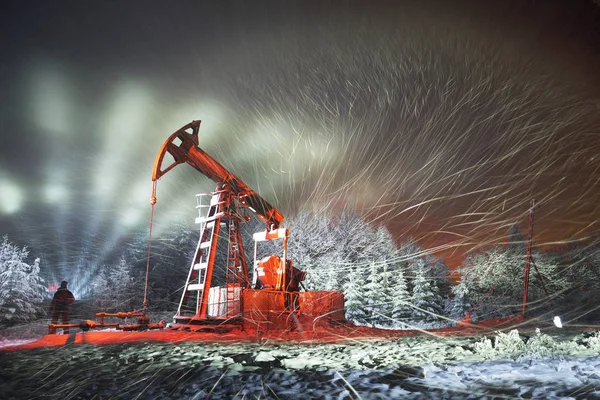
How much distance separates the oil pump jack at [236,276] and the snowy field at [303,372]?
5226 millimetres

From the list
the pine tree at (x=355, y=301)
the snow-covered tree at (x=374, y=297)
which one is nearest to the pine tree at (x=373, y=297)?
the snow-covered tree at (x=374, y=297)

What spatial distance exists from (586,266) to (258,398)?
33.9 metres

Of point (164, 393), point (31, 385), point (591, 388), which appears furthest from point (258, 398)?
point (591, 388)

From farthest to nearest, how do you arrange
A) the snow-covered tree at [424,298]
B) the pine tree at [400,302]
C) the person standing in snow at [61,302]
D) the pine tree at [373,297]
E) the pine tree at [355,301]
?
the snow-covered tree at [424,298]
the pine tree at [400,302]
the pine tree at [355,301]
the pine tree at [373,297]
the person standing in snow at [61,302]

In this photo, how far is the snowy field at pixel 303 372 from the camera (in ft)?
22.5

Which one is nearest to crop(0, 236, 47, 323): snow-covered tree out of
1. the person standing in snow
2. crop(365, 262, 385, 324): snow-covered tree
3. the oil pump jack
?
the person standing in snow

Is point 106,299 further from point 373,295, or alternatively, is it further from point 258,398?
point 258,398

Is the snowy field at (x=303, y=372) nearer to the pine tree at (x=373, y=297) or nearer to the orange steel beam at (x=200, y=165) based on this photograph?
the orange steel beam at (x=200, y=165)

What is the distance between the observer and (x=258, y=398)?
6.87 meters

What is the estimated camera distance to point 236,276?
60.5ft

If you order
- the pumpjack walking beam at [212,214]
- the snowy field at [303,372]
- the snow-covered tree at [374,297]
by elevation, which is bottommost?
the snowy field at [303,372]

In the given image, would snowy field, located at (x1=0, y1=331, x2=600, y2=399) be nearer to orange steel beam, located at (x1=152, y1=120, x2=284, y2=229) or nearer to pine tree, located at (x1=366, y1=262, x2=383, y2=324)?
orange steel beam, located at (x1=152, y1=120, x2=284, y2=229)

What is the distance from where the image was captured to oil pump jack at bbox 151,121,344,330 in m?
16.1

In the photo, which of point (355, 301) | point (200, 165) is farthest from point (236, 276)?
point (355, 301)
